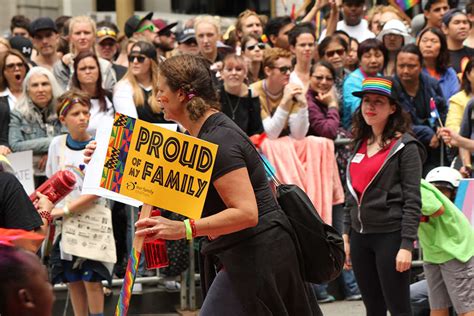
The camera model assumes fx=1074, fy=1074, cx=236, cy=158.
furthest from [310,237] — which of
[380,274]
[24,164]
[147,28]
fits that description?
[147,28]

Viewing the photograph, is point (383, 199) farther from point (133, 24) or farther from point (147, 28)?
point (133, 24)

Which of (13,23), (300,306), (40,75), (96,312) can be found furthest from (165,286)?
(13,23)

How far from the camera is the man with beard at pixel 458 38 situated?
37.6ft

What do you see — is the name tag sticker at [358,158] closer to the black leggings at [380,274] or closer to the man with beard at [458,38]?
the black leggings at [380,274]

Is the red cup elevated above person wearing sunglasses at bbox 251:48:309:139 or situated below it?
below

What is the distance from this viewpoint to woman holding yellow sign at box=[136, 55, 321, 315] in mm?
5270

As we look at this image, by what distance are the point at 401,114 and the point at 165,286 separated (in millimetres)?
3098

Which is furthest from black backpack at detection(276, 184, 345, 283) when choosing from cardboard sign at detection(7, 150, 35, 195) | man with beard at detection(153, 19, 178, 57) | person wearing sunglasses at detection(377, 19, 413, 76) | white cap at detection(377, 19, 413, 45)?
man with beard at detection(153, 19, 178, 57)

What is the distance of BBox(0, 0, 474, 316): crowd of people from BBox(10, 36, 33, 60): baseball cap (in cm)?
2

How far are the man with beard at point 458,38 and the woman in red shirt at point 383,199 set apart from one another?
4.05 metres

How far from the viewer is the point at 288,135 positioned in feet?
31.5

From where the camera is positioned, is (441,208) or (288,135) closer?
(441,208)

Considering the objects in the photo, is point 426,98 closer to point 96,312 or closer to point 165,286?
point 165,286

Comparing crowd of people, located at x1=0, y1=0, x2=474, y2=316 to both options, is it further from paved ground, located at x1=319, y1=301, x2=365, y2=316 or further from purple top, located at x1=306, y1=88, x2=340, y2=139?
paved ground, located at x1=319, y1=301, x2=365, y2=316
